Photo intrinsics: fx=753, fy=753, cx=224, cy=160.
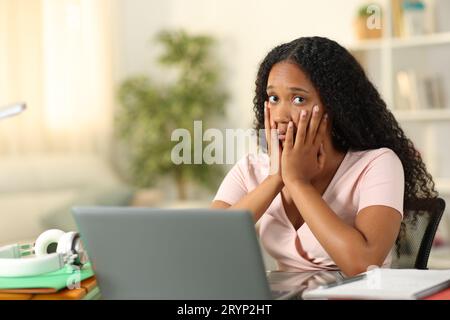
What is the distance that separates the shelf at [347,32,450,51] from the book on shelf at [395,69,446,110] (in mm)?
126

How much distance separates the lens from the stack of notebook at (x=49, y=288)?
39.4 inches

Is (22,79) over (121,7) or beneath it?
beneath

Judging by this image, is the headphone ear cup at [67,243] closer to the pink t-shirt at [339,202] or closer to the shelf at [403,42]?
the pink t-shirt at [339,202]

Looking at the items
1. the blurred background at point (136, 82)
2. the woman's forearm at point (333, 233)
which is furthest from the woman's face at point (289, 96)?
the blurred background at point (136, 82)

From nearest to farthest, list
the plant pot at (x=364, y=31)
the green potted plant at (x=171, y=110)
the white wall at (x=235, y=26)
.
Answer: the plant pot at (x=364, y=31) < the white wall at (x=235, y=26) < the green potted plant at (x=171, y=110)

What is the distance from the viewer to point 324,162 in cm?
139

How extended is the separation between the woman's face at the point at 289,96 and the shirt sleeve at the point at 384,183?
16cm

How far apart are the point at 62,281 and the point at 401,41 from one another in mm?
2700

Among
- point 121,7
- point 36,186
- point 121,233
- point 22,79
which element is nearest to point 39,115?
point 22,79

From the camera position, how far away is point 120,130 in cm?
436

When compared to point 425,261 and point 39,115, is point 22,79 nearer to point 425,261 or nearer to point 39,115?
point 39,115

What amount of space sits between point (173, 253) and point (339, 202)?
565 mm

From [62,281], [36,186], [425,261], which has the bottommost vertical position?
[36,186]

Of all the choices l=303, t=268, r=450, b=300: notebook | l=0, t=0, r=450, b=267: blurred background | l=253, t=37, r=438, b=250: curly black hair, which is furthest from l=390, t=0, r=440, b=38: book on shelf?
l=303, t=268, r=450, b=300: notebook
